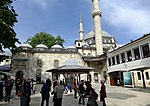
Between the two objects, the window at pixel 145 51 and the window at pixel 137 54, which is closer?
the window at pixel 145 51

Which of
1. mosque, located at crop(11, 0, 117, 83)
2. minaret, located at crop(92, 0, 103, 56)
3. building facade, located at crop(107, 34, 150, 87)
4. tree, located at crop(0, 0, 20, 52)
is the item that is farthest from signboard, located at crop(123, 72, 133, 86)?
minaret, located at crop(92, 0, 103, 56)

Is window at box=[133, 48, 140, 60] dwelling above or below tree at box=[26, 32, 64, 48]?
below

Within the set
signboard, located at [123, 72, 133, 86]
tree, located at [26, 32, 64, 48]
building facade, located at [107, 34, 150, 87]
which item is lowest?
signboard, located at [123, 72, 133, 86]

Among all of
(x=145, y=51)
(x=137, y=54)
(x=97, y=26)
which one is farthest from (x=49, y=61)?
(x=145, y=51)

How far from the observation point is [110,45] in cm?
5022

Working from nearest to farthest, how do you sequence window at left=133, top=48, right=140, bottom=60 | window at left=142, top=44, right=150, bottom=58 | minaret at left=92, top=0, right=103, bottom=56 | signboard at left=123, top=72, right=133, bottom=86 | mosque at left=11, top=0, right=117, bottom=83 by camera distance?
window at left=142, top=44, right=150, bottom=58 < signboard at left=123, top=72, right=133, bottom=86 < window at left=133, top=48, right=140, bottom=60 < mosque at left=11, top=0, right=117, bottom=83 < minaret at left=92, top=0, right=103, bottom=56

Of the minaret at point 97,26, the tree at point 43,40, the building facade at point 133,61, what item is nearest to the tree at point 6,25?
the building facade at point 133,61

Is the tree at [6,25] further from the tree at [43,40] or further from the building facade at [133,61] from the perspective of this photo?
the tree at [43,40]

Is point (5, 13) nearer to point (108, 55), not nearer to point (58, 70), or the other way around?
point (58, 70)

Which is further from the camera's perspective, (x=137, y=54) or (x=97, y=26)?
(x=97, y=26)

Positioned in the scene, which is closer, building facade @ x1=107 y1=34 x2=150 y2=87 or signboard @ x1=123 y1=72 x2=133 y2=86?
building facade @ x1=107 y1=34 x2=150 y2=87

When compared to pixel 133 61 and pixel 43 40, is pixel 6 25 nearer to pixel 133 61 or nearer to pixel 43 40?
pixel 133 61

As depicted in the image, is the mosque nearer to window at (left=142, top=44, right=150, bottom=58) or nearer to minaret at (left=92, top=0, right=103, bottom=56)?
minaret at (left=92, top=0, right=103, bottom=56)

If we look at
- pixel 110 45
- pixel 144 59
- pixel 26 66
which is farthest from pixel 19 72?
pixel 110 45
